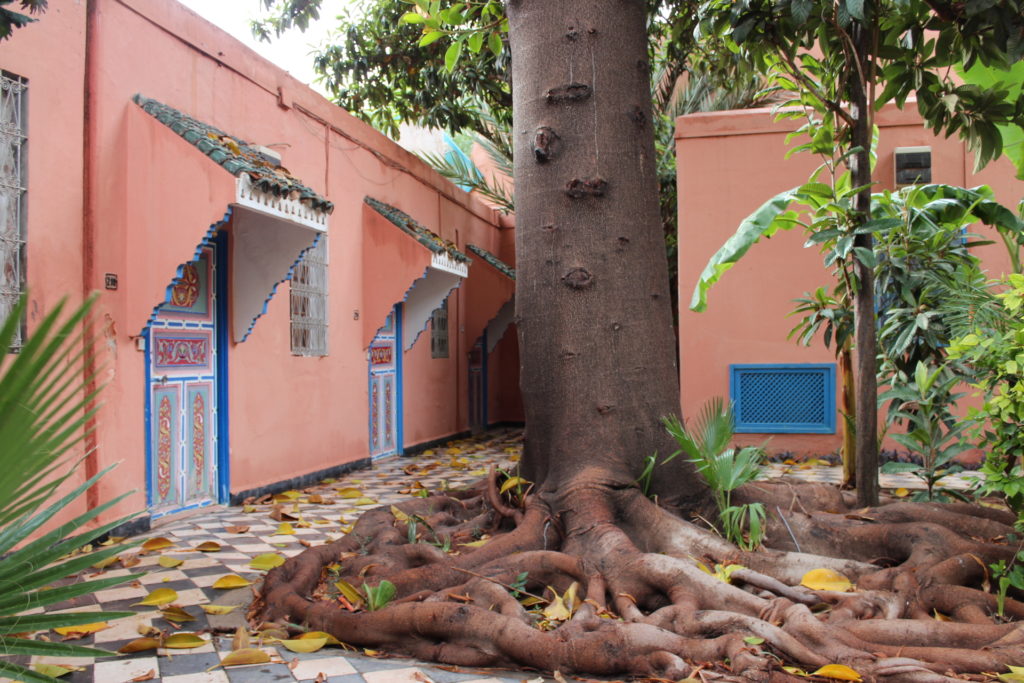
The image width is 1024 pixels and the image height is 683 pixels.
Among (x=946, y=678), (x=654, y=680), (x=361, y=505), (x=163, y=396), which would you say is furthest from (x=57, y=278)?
(x=946, y=678)

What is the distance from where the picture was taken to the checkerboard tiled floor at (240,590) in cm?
283

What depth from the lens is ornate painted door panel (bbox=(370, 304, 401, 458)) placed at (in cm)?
960

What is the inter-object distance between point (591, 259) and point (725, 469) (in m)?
1.17

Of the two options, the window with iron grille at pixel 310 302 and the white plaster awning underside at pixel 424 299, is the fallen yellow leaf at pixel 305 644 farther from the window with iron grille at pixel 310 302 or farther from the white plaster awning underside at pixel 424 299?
the white plaster awning underside at pixel 424 299

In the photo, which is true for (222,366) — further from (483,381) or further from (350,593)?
(483,381)

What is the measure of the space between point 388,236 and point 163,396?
3.60 metres

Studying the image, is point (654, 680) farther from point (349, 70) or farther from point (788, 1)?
point (349, 70)

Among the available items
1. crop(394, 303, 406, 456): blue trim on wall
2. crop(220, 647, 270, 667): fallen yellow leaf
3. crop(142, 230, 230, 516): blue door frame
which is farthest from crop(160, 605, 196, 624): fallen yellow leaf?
crop(394, 303, 406, 456): blue trim on wall

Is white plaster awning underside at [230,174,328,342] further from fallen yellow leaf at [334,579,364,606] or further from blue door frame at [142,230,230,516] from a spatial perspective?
fallen yellow leaf at [334,579,364,606]

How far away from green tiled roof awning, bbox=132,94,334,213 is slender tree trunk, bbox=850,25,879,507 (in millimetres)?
3625

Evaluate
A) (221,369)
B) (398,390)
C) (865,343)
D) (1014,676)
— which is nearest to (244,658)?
(1014,676)

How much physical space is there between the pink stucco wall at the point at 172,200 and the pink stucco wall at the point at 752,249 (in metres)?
3.16

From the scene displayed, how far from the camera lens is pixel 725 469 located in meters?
3.88

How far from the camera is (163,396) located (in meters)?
5.91
